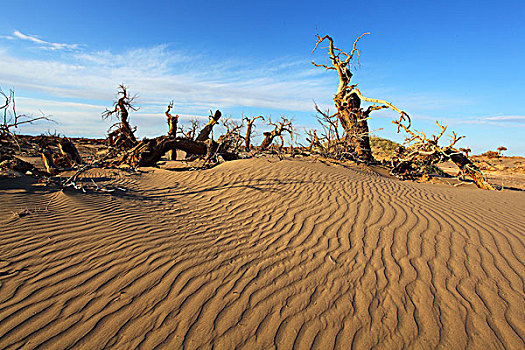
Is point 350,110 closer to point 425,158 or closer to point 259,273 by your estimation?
point 425,158

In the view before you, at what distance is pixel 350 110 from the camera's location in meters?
12.4

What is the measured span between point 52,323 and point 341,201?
15.2ft

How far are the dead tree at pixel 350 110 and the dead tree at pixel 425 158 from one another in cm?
147

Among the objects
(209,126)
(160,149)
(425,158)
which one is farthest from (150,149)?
(425,158)

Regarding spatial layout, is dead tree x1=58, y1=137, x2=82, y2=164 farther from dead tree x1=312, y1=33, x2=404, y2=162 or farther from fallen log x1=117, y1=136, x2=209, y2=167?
dead tree x1=312, y1=33, x2=404, y2=162

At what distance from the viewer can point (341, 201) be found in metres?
5.40

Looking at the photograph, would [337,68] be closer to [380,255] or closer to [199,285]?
[380,255]

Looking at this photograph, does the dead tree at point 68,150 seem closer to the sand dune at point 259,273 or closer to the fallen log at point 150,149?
the fallen log at point 150,149

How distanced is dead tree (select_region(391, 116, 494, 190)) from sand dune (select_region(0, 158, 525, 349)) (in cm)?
458

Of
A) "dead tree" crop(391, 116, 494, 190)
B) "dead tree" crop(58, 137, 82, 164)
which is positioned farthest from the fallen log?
"dead tree" crop(391, 116, 494, 190)

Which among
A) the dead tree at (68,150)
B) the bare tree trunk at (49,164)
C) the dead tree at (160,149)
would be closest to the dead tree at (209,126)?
the dead tree at (160,149)

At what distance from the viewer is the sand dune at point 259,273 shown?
2.29m

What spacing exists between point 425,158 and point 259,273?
32.7 feet

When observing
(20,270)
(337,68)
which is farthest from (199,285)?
(337,68)
